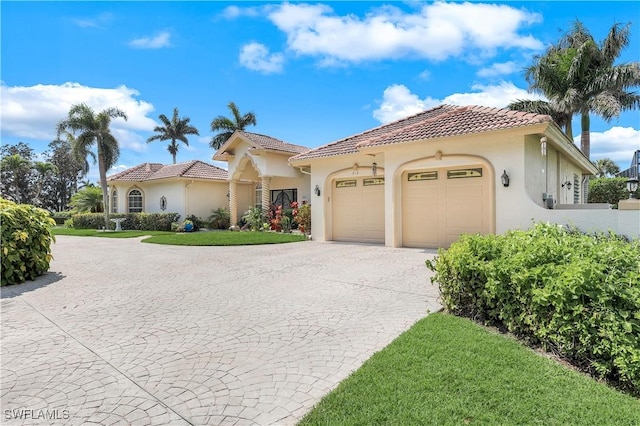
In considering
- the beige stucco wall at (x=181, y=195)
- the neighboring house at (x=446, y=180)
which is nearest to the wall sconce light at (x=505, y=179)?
the neighboring house at (x=446, y=180)

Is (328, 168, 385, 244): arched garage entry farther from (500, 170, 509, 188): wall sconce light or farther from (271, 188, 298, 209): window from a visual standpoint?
(271, 188, 298, 209): window

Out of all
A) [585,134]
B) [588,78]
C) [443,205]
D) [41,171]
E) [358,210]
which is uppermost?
[588,78]

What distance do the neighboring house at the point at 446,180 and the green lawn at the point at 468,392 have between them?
7997 millimetres

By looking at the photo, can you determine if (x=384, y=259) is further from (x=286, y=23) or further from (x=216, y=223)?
(x=216, y=223)

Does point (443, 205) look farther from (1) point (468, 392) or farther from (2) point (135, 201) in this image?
(2) point (135, 201)

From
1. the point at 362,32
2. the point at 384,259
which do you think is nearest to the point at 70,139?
the point at 362,32

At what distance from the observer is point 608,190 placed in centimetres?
3127

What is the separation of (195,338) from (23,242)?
6855mm

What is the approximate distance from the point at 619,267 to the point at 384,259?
22.6ft

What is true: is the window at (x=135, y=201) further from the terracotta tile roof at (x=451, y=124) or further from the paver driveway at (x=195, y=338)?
the paver driveway at (x=195, y=338)

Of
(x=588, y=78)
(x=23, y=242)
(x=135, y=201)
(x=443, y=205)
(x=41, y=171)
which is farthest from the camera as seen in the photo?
(x=41, y=171)

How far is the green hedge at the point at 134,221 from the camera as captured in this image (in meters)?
25.1

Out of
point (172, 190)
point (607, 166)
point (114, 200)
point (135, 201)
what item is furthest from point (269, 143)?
point (607, 166)

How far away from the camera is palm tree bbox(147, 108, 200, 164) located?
45.8 meters
